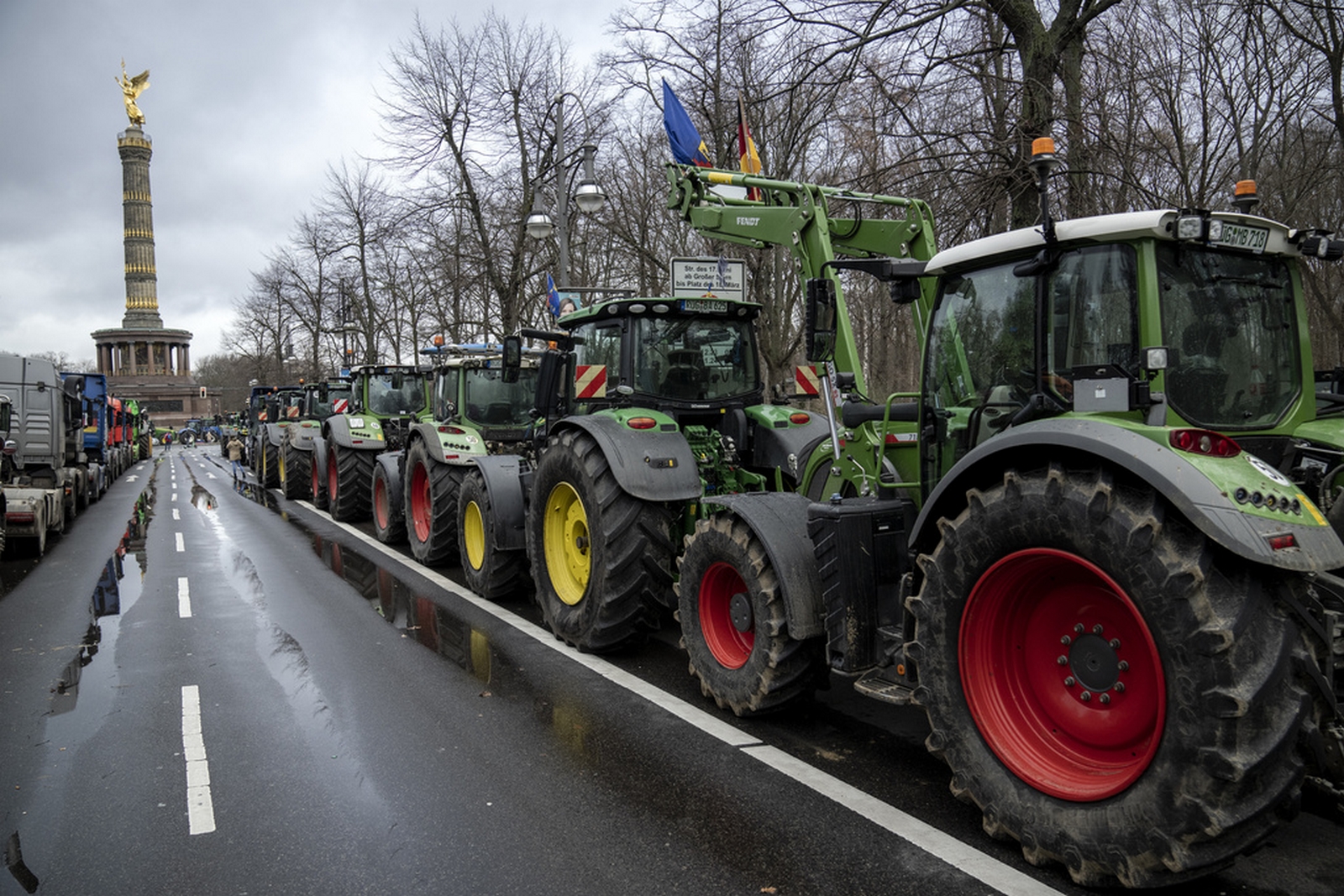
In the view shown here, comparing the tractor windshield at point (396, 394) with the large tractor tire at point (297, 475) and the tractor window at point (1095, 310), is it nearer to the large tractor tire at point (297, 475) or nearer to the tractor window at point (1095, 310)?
the large tractor tire at point (297, 475)

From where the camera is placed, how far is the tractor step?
160 inches

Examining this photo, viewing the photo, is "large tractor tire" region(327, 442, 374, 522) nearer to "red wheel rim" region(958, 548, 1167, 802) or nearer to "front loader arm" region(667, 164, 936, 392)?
"front loader arm" region(667, 164, 936, 392)

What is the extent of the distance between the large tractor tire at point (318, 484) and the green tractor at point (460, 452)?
409cm

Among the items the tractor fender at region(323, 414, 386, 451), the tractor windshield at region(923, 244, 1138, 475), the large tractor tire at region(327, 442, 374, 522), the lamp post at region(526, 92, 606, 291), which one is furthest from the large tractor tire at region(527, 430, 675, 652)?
the large tractor tire at region(327, 442, 374, 522)

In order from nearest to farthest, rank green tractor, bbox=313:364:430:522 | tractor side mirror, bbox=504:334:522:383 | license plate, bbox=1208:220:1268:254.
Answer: license plate, bbox=1208:220:1268:254, tractor side mirror, bbox=504:334:522:383, green tractor, bbox=313:364:430:522

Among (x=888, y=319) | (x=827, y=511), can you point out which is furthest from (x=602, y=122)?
(x=827, y=511)

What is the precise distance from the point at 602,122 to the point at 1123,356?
19069 mm

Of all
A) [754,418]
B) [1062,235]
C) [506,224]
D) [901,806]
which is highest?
[506,224]

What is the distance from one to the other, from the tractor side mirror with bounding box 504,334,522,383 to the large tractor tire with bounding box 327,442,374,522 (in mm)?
6387

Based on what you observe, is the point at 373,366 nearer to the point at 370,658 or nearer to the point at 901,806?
the point at 370,658

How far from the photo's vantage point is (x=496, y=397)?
11375 mm

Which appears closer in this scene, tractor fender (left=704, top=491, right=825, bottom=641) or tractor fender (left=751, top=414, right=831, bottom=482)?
tractor fender (left=704, top=491, right=825, bottom=641)

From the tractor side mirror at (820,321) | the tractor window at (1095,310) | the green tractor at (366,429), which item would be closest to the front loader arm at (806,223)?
the tractor side mirror at (820,321)

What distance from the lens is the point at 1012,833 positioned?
3.50m
